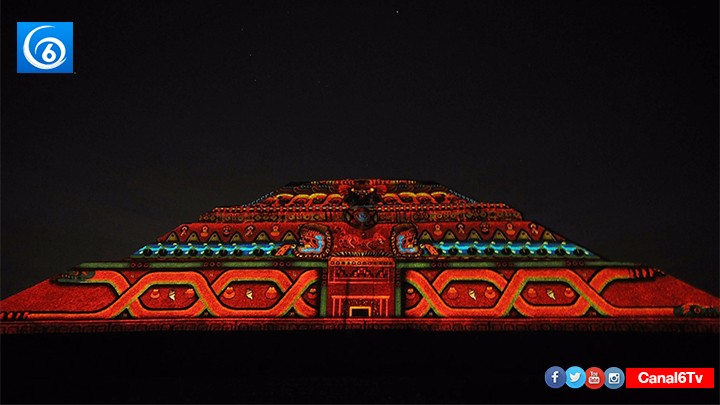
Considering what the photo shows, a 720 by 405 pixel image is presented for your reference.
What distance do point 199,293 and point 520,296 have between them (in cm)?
203

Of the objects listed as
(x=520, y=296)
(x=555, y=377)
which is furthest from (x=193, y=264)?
(x=555, y=377)

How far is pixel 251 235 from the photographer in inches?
127

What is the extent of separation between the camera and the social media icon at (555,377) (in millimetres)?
2404

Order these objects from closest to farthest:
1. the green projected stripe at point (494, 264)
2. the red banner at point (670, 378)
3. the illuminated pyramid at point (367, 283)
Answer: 1. the red banner at point (670, 378)
2. the illuminated pyramid at point (367, 283)
3. the green projected stripe at point (494, 264)

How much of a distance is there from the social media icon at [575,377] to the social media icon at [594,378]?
25mm

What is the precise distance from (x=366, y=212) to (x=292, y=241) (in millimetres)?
580

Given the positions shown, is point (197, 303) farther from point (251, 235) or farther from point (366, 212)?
point (366, 212)

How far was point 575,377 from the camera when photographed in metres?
2.41

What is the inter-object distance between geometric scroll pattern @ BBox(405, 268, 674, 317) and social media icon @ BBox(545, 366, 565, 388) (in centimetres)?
31

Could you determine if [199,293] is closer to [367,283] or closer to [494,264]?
[367,283]

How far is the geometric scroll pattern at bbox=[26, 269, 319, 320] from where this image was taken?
267 centimetres

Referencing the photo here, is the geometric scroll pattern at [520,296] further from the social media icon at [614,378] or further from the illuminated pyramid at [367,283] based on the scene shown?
the social media icon at [614,378]

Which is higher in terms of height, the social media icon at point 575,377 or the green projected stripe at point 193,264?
the green projected stripe at point 193,264

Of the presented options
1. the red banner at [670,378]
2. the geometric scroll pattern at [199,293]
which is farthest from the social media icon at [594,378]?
the geometric scroll pattern at [199,293]
